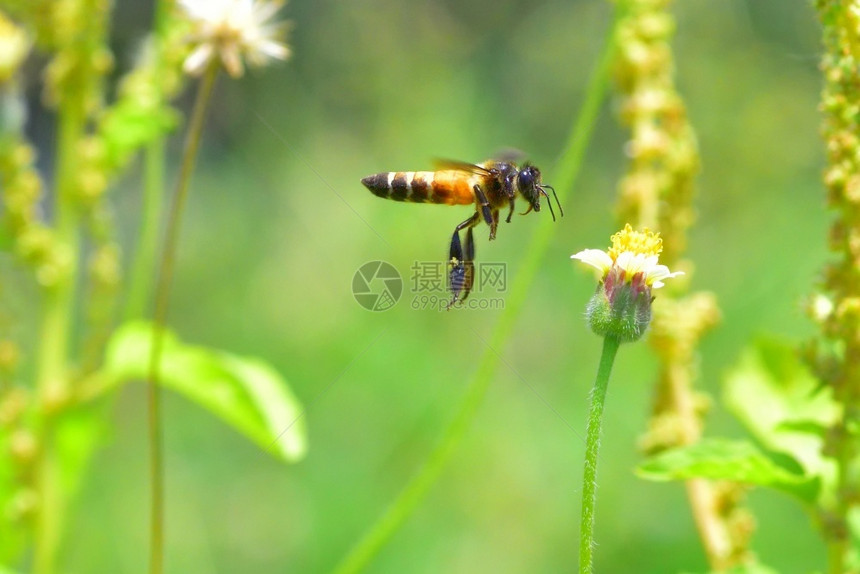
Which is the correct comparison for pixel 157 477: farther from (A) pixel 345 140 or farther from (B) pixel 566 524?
(A) pixel 345 140

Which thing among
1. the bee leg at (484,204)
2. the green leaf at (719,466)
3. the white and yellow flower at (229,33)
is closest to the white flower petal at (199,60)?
the white and yellow flower at (229,33)

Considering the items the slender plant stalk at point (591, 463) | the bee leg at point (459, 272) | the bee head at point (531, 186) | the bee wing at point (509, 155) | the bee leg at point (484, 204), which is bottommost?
the slender plant stalk at point (591, 463)

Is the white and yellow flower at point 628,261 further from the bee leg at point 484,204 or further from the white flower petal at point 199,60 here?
the white flower petal at point 199,60

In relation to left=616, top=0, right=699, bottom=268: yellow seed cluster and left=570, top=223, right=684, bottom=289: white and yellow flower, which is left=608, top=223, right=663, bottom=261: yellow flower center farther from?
left=616, top=0, right=699, bottom=268: yellow seed cluster

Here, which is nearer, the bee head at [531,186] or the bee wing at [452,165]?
the bee wing at [452,165]

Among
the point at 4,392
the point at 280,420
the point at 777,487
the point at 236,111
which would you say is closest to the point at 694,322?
the point at 777,487

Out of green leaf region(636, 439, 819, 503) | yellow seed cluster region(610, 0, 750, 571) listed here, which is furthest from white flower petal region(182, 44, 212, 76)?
green leaf region(636, 439, 819, 503)

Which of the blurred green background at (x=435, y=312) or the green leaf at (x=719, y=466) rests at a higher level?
the blurred green background at (x=435, y=312)
